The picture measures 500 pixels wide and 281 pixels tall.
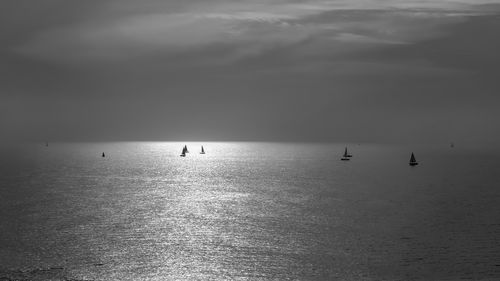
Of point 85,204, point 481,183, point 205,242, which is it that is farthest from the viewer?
point 481,183

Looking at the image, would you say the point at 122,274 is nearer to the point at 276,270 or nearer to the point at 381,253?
the point at 276,270

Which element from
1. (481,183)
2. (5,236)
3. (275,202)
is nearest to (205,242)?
(5,236)

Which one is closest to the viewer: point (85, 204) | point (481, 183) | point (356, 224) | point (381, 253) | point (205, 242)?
point (381, 253)

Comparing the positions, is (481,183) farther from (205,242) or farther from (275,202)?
(205,242)

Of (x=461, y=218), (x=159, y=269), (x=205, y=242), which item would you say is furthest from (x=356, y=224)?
(x=159, y=269)

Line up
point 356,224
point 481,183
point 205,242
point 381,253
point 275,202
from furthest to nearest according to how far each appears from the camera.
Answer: point 481,183 → point 275,202 → point 356,224 → point 205,242 → point 381,253

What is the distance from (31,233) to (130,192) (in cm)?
5250

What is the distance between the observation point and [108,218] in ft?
261

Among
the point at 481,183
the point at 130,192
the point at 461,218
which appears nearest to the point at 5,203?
the point at 130,192

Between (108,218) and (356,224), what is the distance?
37.8 meters

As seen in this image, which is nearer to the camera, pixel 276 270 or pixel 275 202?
pixel 276 270

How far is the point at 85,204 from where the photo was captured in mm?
95750

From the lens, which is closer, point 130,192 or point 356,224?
point 356,224

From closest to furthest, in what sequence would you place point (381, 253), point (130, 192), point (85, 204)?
point (381, 253), point (85, 204), point (130, 192)
